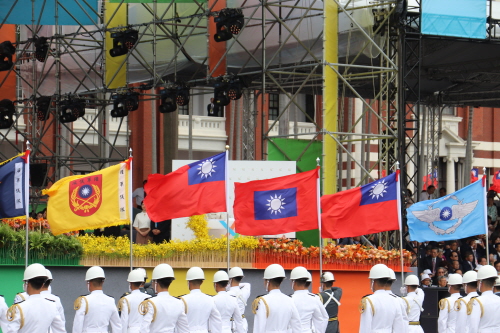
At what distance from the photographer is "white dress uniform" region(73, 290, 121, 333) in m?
12.0

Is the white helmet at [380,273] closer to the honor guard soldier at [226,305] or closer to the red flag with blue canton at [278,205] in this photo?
the honor guard soldier at [226,305]

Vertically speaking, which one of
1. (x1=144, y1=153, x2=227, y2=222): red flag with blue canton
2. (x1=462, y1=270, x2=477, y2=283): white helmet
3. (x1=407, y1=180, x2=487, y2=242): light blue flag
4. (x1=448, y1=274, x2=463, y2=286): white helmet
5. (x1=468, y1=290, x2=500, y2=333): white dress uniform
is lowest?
(x1=468, y1=290, x2=500, y2=333): white dress uniform

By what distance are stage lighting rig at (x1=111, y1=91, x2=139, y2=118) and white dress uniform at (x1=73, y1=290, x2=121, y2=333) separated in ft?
48.6

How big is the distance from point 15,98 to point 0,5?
9.43 ft

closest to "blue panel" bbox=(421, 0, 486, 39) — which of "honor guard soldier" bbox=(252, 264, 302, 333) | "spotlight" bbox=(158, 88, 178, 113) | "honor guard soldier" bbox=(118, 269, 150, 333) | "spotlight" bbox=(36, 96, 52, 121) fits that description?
"spotlight" bbox=(158, 88, 178, 113)

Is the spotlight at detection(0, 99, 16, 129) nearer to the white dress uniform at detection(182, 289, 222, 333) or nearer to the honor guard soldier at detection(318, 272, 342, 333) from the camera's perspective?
the honor guard soldier at detection(318, 272, 342, 333)

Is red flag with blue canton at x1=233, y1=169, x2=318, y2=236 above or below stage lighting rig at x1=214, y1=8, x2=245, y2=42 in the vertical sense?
below

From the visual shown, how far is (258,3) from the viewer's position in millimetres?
25953

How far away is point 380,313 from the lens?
13031mm

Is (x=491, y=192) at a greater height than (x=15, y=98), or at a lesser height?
lesser

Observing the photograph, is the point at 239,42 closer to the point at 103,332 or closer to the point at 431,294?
the point at 431,294

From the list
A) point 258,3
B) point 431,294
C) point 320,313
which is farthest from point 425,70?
point 320,313

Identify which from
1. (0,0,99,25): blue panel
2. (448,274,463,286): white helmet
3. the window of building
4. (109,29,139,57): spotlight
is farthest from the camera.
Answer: the window of building

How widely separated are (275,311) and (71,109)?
665 inches
